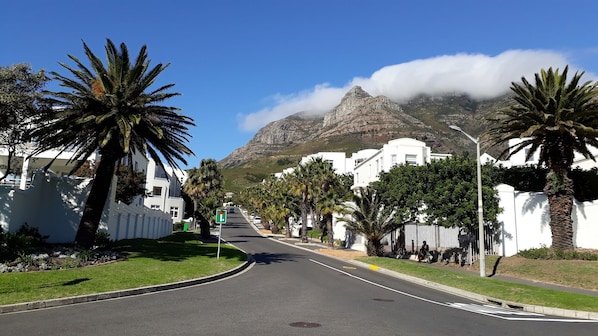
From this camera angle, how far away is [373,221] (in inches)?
1389

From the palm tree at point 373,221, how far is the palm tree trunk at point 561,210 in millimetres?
11691

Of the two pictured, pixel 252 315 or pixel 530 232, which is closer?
pixel 252 315

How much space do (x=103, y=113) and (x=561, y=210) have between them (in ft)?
84.3

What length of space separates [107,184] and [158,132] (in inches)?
170

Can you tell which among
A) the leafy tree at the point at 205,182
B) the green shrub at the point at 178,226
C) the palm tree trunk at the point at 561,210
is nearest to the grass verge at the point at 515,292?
the palm tree trunk at the point at 561,210

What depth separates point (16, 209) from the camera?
21000 millimetres

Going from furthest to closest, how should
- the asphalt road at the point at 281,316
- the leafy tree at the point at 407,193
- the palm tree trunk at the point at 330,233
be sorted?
the palm tree trunk at the point at 330,233, the leafy tree at the point at 407,193, the asphalt road at the point at 281,316

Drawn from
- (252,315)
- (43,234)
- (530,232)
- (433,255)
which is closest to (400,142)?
(433,255)

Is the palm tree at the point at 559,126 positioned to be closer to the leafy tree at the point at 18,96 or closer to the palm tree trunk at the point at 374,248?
the palm tree trunk at the point at 374,248

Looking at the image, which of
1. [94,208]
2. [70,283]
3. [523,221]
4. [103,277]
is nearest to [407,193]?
[523,221]

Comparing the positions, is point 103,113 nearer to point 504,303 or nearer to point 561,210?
point 504,303

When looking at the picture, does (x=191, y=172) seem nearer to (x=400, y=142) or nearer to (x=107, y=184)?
(x=400, y=142)

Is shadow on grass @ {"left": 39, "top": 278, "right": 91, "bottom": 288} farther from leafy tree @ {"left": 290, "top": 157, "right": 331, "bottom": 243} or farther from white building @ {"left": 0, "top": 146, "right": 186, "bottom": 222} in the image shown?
leafy tree @ {"left": 290, "top": 157, "right": 331, "bottom": 243}

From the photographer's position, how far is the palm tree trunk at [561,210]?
24.6 metres
